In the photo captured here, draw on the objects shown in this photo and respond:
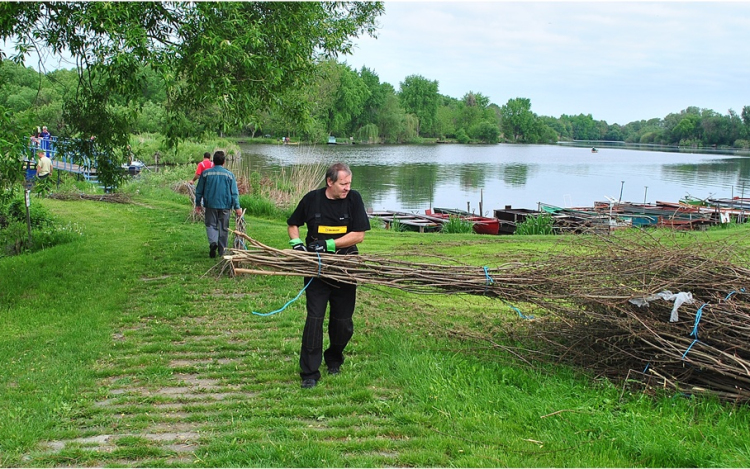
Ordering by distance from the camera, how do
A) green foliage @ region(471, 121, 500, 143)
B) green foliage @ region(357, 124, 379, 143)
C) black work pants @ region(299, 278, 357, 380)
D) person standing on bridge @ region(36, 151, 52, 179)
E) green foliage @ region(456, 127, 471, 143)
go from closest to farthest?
black work pants @ region(299, 278, 357, 380) < person standing on bridge @ region(36, 151, 52, 179) < green foliage @ region(357, 124, 379, 143) < green foliage @ region(456, 127, 471, 143) < green foliage @ region(471, 121, 500, 143)

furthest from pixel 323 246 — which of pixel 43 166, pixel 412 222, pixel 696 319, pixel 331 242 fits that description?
pixel 412 222

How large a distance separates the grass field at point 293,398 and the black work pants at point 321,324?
0.58 feet

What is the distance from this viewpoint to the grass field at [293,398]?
4.20m

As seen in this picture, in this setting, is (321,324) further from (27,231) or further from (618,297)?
(27,231)

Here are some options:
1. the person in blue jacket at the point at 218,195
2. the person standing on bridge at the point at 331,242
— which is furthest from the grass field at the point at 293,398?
the person in blue jacket at the point at 218,195

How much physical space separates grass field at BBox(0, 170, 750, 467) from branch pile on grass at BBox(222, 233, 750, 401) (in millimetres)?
259

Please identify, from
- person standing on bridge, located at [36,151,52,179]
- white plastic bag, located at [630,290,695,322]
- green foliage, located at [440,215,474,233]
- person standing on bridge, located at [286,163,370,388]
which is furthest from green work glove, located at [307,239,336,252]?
person standing on bridge, located at [36,151,52,179]

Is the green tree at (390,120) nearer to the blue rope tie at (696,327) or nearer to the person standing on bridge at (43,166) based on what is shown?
the person standing on bridge at (43,166)

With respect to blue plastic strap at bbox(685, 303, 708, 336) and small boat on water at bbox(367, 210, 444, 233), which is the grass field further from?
small boat on water at bbox(367, 210, 444, 233)

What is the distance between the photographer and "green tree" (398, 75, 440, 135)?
142 meters

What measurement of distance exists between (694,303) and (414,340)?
2.76 metres

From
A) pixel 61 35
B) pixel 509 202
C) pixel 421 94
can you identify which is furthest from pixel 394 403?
pixel 421 94

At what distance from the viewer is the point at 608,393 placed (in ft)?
17.0

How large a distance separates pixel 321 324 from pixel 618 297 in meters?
2.59
